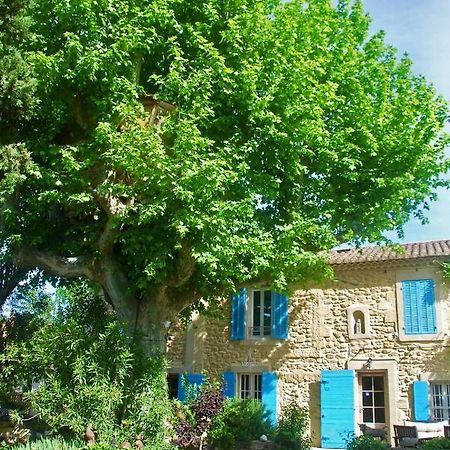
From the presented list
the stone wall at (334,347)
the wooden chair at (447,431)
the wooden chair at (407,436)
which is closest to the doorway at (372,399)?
the stone wall at (334,347)

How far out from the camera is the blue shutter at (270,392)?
15.6 metres

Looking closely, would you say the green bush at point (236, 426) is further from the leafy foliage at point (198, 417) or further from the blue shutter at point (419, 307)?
the blue shutter at point (419, 307)

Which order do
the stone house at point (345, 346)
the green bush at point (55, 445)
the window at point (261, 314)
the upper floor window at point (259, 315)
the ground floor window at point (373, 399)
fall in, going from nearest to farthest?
1. the green bush at point (55, 445)
2. the stone house at point (345, 346)
3. the ground floor window at point (373, 399)
4. the upper floor window at point (259, 315)
5. the window at point (261, 314)

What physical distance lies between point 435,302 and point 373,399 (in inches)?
122

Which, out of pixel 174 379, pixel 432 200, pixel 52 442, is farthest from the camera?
pixel 174 379

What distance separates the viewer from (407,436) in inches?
459

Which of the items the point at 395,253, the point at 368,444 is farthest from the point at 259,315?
the point at 368,444

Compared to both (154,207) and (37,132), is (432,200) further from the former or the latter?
(37,132)

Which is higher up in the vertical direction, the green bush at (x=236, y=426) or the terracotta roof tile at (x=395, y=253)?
the terracotta roof tile at (x=395, y=253)

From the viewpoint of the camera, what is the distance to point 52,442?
8.35 meters

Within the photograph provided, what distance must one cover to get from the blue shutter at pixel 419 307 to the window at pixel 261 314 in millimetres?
3930

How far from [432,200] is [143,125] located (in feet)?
21.1

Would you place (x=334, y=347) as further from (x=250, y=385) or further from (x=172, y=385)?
(x=172, y=385)

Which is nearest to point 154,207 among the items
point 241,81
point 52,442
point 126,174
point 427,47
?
point 126,174
